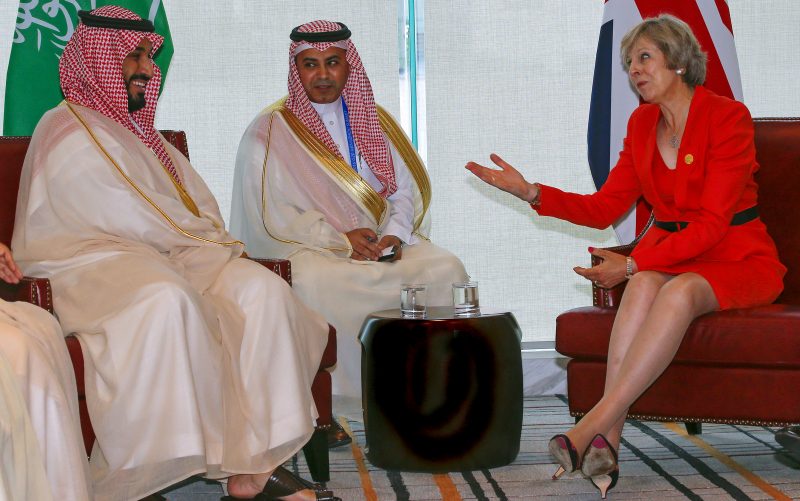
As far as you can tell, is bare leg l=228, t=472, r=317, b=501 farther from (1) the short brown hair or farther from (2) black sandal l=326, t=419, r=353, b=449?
(1) the short brown hair

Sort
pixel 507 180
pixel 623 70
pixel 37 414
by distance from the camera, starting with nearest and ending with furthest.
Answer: pixel 37 414
pixel 507 180
pixel 623 70

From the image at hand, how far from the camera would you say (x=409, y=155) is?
4609 millimetres

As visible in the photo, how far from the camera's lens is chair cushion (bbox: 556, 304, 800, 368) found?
3254 mm

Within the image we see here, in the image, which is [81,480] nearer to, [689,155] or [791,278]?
[689,155]

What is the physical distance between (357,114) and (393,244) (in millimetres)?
605

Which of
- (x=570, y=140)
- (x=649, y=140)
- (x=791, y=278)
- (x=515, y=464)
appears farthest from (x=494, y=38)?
(x=515, y=464)

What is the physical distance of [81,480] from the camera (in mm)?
2465

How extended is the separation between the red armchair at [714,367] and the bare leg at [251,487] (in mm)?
1006

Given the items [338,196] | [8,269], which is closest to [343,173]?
[338,196]

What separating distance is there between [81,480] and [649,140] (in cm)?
224

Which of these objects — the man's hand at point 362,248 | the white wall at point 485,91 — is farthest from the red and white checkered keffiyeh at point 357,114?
the white wall at point 485,91

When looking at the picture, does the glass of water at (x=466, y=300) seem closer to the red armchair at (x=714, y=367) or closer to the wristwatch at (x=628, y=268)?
the red armchair at (x=714, y=367)

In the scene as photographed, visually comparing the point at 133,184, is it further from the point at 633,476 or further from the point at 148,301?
the point at 633,476

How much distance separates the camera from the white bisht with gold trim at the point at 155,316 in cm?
286
